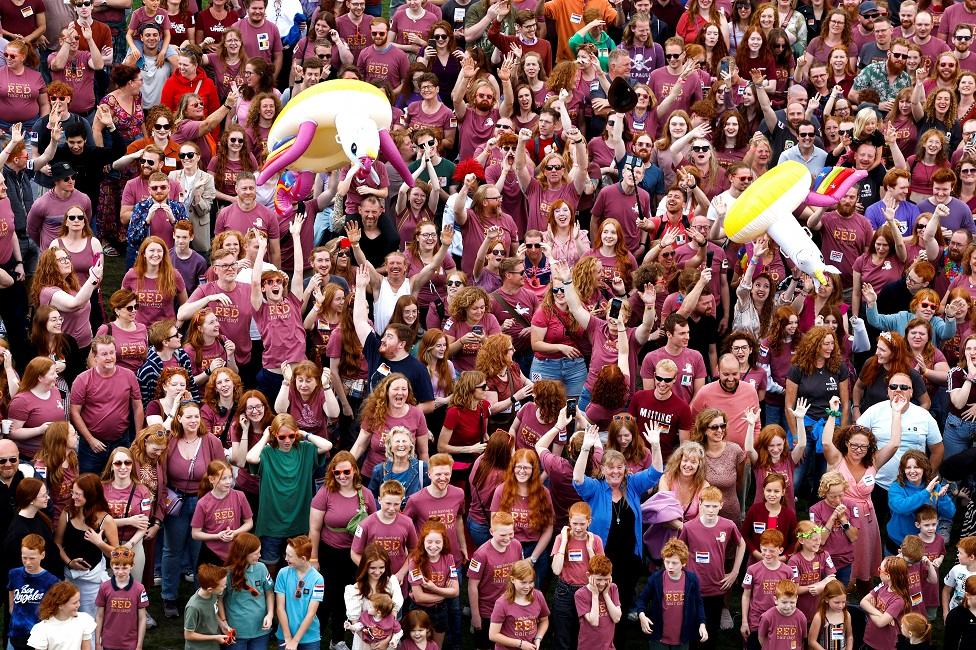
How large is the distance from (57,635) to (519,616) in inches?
103

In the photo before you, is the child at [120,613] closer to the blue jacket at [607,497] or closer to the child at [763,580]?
the blue jacket at [607,497]

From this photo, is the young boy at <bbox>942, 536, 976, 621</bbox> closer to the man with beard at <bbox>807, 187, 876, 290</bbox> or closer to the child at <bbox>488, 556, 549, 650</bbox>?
the child at <bbox>488, 556, 549, 650</bbox>

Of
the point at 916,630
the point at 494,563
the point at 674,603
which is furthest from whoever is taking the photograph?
the point at 494,563

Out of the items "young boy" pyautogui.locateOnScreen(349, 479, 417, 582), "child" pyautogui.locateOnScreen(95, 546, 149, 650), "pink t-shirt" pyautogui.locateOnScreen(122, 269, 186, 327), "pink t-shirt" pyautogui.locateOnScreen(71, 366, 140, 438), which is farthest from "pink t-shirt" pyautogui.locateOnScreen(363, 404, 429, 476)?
"pink t-shirt" pyautogui.locateOnScreen(122, 269, 186, 327)

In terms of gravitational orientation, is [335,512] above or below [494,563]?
above

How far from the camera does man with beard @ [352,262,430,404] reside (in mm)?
12180

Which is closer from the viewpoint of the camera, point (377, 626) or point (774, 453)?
point (377, 626)

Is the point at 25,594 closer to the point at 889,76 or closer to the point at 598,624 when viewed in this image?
the point at 598,624

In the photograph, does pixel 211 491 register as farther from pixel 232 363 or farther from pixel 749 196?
pixel 749 196

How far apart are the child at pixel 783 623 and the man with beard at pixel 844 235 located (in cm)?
380

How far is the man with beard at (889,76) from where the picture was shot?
1602cm

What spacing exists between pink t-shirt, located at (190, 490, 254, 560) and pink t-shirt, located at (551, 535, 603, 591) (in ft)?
6.26

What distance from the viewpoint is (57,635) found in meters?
10.4

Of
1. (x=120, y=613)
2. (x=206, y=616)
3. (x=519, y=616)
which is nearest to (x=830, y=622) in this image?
(x=519, y=616)
